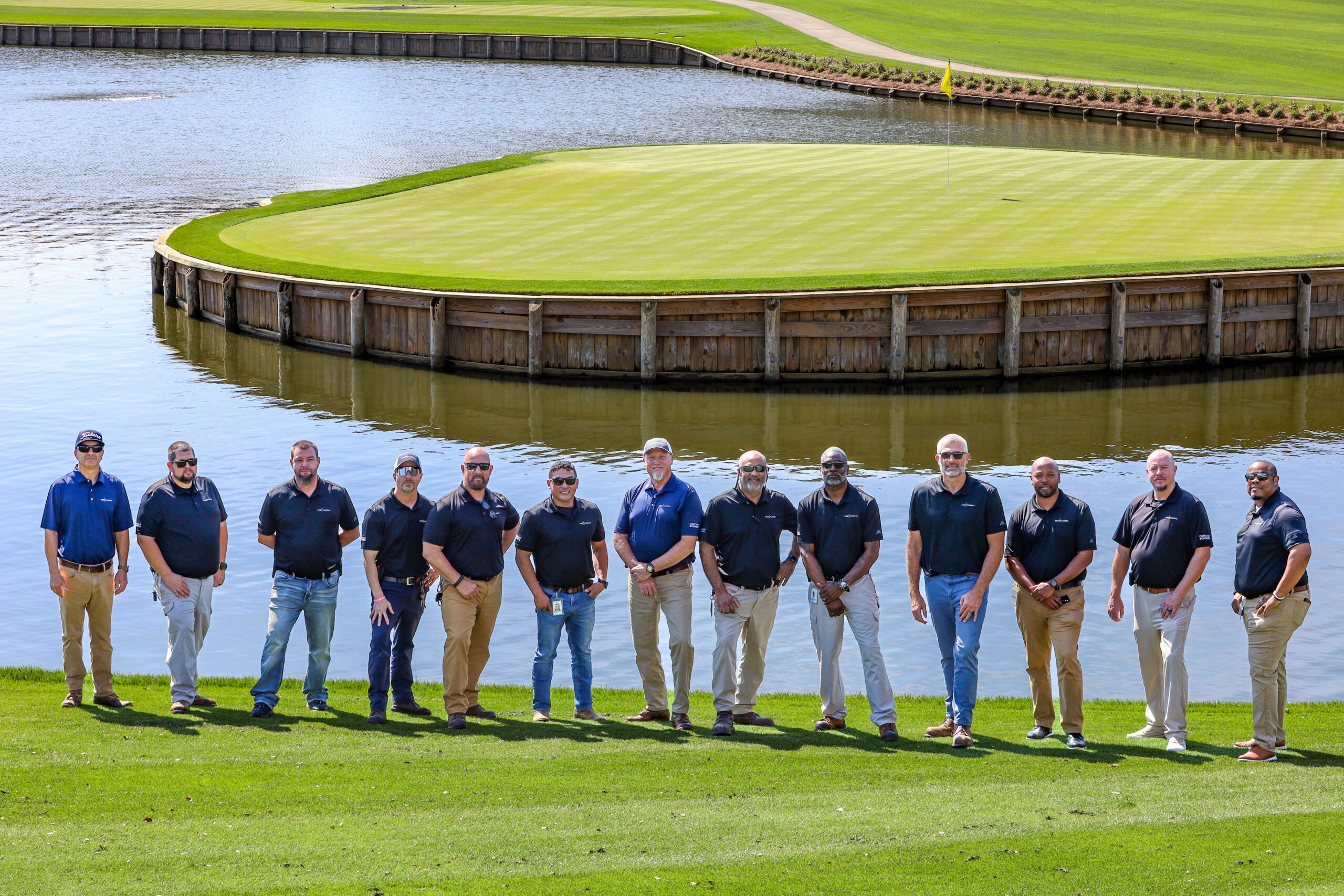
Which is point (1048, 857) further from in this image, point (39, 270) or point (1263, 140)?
point (1263, 140)

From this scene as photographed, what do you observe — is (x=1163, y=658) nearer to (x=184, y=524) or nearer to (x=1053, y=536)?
(x=1053, y=536)

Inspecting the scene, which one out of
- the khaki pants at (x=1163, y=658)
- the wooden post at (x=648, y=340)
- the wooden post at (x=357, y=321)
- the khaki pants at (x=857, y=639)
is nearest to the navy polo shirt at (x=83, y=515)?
the khaki pants at (x=857, y=639)

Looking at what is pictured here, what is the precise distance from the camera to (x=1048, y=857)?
884 centimetres

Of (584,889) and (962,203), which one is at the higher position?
(962,203)

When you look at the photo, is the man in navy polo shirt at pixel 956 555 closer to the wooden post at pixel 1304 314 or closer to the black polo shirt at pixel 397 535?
the black polo shirt at pixel 397 535

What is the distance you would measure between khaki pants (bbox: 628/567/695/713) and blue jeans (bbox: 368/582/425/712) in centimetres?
183

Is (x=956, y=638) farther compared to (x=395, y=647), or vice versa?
(x=395, y=647)

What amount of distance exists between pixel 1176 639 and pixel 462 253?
74.1 feet

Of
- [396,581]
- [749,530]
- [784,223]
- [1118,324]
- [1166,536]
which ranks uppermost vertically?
[784,223]

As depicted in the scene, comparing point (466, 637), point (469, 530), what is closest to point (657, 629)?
point (466, 637)

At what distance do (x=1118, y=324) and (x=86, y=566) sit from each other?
20.2 metres

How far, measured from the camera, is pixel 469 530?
12070 mm

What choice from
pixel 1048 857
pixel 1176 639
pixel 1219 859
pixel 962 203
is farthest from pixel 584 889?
pixel 962 203

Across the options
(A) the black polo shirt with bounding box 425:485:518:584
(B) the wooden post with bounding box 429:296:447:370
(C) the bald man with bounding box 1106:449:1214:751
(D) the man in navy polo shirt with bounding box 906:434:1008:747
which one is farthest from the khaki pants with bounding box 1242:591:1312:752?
(B) the wooden post with bounding box 429:296:447:370
